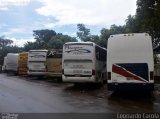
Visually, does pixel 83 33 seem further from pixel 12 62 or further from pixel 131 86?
pixel 131 86

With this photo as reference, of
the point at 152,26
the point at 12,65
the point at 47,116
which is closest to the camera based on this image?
the point at 47,116

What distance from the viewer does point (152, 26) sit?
29.7 metres

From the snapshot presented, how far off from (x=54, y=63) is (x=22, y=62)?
11.2 m

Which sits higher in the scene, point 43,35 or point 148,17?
point 43,35

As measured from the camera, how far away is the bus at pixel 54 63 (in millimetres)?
31983

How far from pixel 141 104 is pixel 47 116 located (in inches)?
224

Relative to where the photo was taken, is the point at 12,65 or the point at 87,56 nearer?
the point at 87,56

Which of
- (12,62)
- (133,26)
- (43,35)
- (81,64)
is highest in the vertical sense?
(43,35)

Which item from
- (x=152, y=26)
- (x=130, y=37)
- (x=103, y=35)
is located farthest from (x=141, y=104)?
(x=103, y=35)

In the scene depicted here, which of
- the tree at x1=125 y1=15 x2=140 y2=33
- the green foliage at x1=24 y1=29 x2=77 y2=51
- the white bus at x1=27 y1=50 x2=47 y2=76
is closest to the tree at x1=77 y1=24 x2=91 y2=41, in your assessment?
the green foliage at x1=24 y1=29 x2=77 y2=51

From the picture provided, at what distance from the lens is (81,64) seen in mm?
24094

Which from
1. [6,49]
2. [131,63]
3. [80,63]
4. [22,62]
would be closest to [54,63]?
[80,63]

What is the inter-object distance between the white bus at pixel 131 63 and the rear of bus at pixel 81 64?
4.29 metres

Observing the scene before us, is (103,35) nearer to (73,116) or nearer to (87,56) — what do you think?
(87,56)
